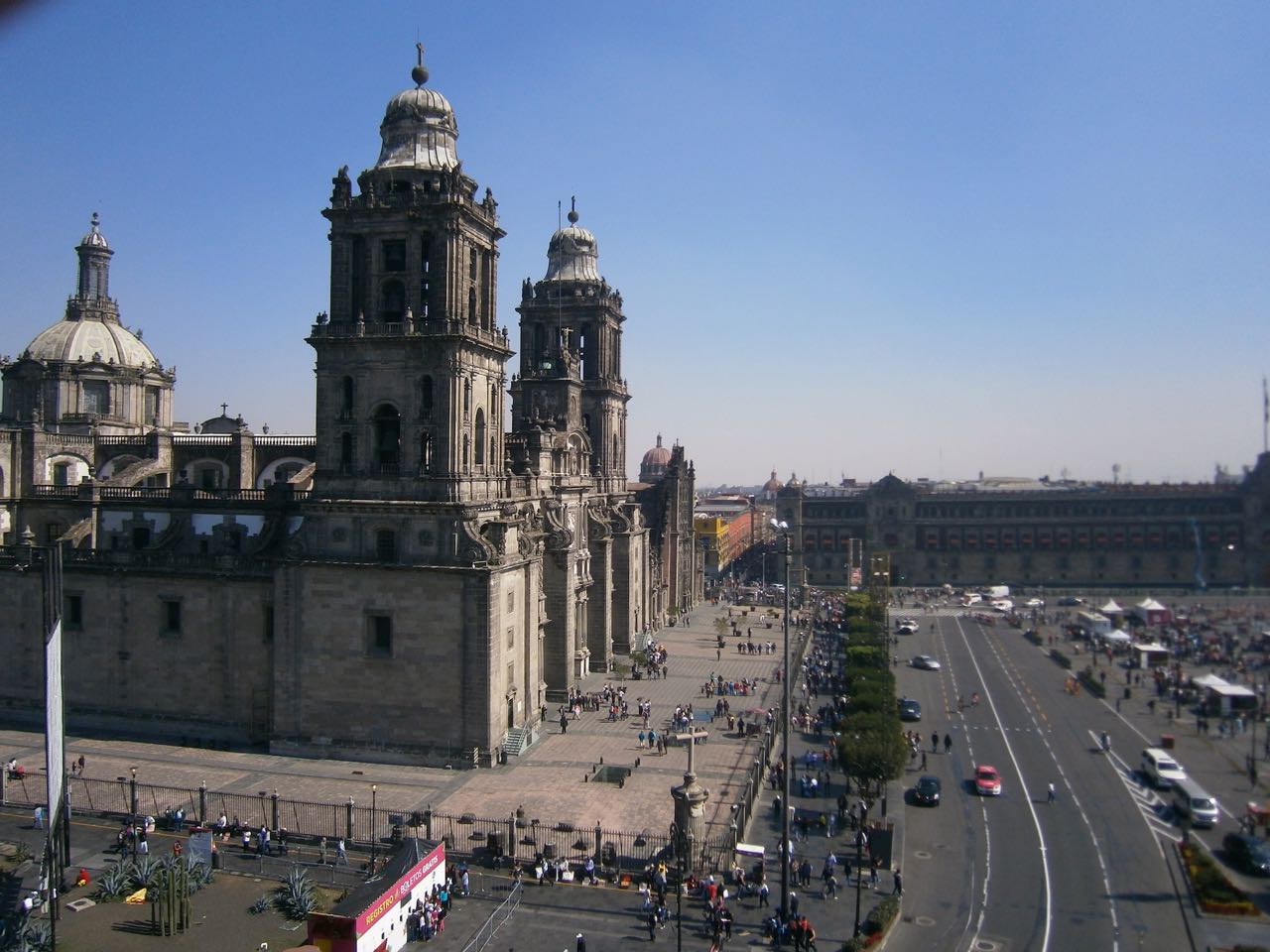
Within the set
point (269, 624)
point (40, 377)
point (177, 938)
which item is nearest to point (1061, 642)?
point (269, 624)

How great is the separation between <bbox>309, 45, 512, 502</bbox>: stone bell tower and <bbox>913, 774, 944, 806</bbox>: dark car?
24.2 m

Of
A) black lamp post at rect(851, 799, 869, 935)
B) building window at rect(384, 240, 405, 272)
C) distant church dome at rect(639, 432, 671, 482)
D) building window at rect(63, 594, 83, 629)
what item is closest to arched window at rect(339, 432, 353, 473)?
building window at rect(384, 240, 405, 272)

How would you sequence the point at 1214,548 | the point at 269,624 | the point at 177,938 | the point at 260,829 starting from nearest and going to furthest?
the point at 1214,548 → the point at 177,938 → the point at 260,829 → the point at 269,624

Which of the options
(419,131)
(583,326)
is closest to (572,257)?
(583,326)

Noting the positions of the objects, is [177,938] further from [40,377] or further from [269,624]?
[40,377]

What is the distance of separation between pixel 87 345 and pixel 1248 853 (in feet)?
246

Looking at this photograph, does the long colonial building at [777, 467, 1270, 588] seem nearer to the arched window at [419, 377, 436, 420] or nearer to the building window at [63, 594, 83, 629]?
the arched window at [419, 377, 436, 420]

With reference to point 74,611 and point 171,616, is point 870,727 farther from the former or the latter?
point 74,611

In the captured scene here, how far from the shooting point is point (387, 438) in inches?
1893

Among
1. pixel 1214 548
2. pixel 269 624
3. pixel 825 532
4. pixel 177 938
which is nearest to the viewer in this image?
pixel 1214 548

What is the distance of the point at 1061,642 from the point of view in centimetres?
5969

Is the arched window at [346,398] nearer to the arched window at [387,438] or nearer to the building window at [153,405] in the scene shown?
the arched window at [387,438]

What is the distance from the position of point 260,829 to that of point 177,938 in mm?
6987

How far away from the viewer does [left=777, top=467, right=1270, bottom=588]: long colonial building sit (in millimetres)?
26766
